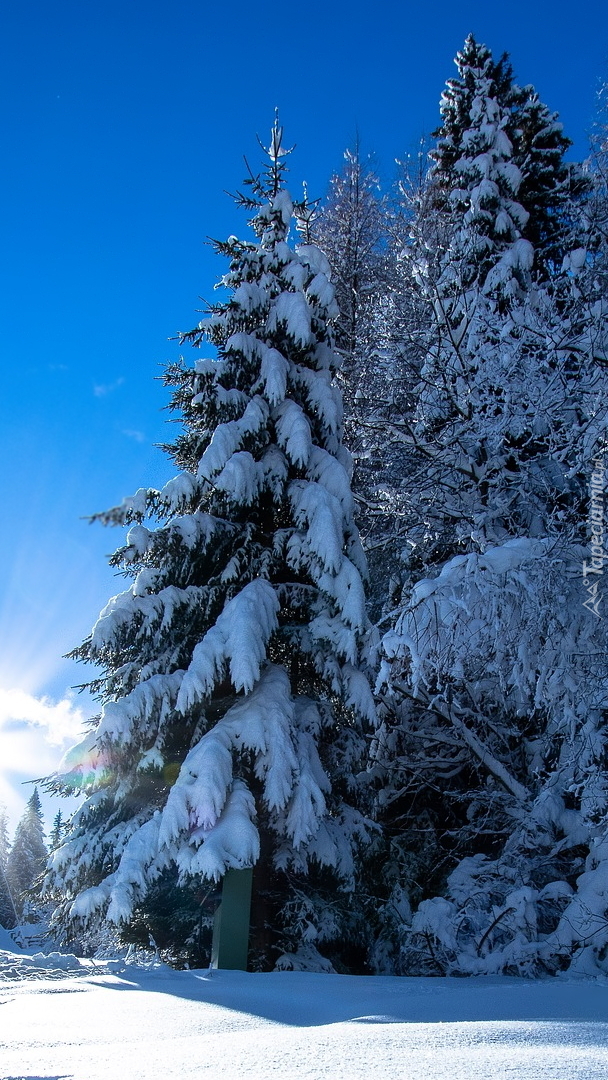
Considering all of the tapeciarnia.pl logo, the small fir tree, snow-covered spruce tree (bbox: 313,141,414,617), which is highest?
snow-covered spruce tree (bbox: 313,141,414,617)

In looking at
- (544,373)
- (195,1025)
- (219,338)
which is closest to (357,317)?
(219,338)

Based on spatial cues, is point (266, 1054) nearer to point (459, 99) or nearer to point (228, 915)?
point (228, 915)

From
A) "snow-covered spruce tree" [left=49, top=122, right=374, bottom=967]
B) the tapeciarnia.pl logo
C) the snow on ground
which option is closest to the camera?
the snow on ground

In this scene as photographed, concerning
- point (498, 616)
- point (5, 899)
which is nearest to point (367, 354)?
point (498, 616)

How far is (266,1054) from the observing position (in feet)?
9.02

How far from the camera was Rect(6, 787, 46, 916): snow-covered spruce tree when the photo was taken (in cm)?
4741

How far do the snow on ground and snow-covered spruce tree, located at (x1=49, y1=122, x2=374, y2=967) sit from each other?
247 centimetres

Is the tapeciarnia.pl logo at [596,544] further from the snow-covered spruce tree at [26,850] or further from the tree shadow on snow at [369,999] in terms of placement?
the snow-covered spruce tree at [26,850]

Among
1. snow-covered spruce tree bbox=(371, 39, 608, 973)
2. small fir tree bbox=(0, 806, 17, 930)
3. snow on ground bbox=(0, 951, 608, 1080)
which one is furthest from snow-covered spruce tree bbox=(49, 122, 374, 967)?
small fir tree bbox=(0, 806, 17, 930)

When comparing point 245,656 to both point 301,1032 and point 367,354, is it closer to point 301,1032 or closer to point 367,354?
point 301,1032

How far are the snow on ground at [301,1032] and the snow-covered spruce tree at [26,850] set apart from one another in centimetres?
4537

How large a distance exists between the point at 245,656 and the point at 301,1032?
509 centimetres

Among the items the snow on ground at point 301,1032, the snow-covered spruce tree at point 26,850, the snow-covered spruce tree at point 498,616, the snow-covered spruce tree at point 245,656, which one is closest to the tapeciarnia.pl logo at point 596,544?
the snow-covered spruce tree at point 498,616

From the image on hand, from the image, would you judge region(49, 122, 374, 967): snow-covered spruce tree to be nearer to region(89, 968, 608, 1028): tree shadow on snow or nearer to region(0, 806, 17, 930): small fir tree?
region(89, 968, 608, 1028): tree shadow on snow
